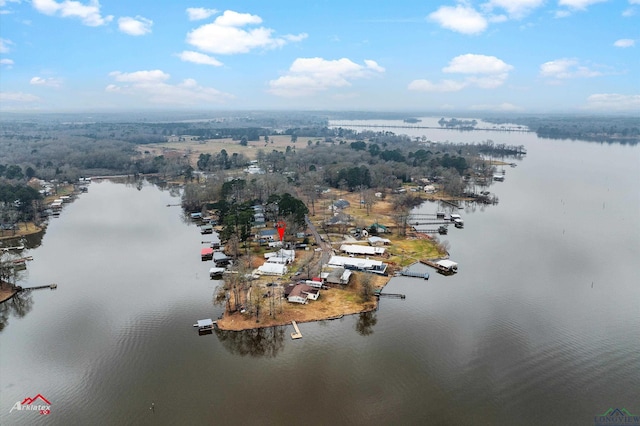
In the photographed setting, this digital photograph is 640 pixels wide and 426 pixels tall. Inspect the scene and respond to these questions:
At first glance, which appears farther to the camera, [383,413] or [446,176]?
[446,176]

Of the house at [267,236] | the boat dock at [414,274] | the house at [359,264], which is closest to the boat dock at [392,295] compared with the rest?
the house at [359,264]

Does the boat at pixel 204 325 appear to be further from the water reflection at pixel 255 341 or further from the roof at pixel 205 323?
the water reflection at pixel 255 341

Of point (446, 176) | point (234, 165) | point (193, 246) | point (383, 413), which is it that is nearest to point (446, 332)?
point (383, 413)

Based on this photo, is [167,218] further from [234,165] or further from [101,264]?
[234,165]

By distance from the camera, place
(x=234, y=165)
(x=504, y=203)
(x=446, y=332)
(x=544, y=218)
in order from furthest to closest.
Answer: (x=234, y=165)
(x=504, y=203)
(x=544, y=218)
(x=446, y=332)

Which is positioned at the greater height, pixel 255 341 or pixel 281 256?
pixel 281 256

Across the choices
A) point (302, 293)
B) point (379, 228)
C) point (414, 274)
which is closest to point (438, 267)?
point (414, 274)

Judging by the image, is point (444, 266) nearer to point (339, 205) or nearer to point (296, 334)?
point (296, 334)
